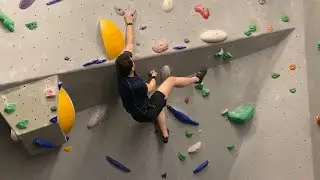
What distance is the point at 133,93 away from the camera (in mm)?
3312

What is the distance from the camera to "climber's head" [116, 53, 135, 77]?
320 cm

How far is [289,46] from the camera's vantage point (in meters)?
3.86

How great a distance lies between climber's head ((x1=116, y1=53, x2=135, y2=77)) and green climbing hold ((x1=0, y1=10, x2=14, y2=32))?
63 cm

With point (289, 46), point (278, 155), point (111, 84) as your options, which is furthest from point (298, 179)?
point (111, 84)

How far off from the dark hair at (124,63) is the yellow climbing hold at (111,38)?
0.16 meters

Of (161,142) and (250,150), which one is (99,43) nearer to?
(161,142)

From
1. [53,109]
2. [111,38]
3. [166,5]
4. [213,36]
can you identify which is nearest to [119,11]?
[111,38]

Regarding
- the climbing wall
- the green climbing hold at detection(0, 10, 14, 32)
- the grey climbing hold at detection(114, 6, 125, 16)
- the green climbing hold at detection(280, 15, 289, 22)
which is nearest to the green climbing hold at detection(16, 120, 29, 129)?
the climbing wall

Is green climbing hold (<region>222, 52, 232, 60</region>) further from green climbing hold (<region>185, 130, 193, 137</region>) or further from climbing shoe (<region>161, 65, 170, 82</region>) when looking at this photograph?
green climbing hold (<region>185, 130, 193, 137</region>)

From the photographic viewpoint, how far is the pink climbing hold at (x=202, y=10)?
11.9 feet

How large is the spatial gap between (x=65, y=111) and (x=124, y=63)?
45 cm

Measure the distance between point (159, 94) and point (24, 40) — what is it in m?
0.87

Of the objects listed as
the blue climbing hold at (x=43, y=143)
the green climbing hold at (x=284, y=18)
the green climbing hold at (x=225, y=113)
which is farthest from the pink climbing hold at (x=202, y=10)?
the blue climbing hold at (x=43, y=143)

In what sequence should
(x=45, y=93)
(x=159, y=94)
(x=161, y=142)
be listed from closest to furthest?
(x=45, y=93)
(x=159, y=94)
(x=161, y=142)
